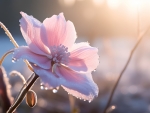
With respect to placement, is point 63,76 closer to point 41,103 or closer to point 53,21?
point 53,21

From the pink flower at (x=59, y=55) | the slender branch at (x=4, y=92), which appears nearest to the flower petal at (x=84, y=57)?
the pink flower at (x=59, y=55)

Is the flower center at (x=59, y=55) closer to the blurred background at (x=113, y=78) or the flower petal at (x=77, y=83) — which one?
the flower petal at (x=77, y=83)

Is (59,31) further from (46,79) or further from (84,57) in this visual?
(46,79)

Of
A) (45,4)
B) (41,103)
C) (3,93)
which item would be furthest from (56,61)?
(45,4)

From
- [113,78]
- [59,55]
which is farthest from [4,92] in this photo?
[113,78]

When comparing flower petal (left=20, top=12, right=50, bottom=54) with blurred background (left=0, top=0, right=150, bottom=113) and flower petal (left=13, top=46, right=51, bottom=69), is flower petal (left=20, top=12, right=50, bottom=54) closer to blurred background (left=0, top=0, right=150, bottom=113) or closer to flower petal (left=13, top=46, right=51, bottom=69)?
flower petal (left=13, top=46, right=51, bottom=69)

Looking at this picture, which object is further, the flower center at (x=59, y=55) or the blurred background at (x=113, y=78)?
the blurred background at (x=113, y=78)

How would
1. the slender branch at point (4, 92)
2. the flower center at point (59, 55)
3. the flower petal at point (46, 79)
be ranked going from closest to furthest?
the flower petal at point (46, 79)
the flower center at point (59, 55)
the slender branch at point (4, 92)
